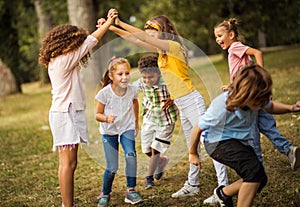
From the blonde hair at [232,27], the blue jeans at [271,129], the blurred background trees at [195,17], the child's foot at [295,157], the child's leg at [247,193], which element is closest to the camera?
the child's leg at [247,193]

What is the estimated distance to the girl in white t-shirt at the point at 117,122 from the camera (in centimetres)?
481

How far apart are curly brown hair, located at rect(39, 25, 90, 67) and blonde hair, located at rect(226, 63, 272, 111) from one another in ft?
4.92

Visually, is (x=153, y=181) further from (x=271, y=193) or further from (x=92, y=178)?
(x=271, y=193)

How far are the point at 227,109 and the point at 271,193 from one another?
4.54 feet

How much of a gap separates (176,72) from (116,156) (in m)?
1.00

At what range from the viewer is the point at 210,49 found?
108 feet

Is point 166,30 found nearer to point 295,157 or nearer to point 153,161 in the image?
point 153,161

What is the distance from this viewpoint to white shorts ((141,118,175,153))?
5332mm

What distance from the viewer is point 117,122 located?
16.0 feet

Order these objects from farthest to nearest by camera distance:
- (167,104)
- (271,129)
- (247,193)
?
(167,104), (271,129), (247,193)

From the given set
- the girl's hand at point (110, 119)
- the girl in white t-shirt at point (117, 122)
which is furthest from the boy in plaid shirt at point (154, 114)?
the girl's hand at point (110, 119)

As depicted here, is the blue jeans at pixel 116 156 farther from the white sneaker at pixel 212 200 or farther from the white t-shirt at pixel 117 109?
the white sneaker at pixel 212 200

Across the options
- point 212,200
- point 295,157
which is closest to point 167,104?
point 212,200

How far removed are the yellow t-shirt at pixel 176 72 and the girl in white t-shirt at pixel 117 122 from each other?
0.35 meters
